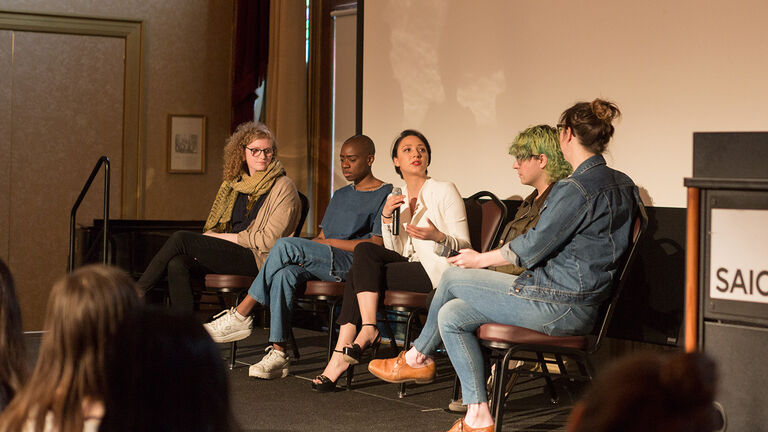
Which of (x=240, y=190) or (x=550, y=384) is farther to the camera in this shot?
(x=240, y=190)

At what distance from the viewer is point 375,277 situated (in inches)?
151

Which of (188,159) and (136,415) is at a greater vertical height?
(188,159)

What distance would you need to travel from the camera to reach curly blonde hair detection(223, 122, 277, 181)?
478 centimetres

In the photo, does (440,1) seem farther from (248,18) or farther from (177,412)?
(177,412)

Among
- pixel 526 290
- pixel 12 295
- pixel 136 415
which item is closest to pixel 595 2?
pixel 526 290

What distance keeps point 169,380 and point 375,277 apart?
287 cm

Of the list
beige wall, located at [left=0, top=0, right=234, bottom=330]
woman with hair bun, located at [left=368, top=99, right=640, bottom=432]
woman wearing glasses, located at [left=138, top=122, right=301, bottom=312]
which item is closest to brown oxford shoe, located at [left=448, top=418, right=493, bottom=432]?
woman with hair bun, located at [left=368, top=99, right=640, bottom=432]

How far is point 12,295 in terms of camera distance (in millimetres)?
1401

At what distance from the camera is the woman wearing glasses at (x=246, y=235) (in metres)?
4.54

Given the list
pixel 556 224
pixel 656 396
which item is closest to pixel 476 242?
pixel 556 224

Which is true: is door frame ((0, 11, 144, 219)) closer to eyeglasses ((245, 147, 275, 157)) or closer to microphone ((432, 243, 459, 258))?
eyeglasses ((245, 147, 275, 157))

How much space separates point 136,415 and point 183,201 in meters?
6.29

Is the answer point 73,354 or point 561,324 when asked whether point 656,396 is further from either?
point 561,324

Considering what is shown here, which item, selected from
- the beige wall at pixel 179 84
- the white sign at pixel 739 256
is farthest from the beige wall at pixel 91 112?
the white sign at pixel 739 256
